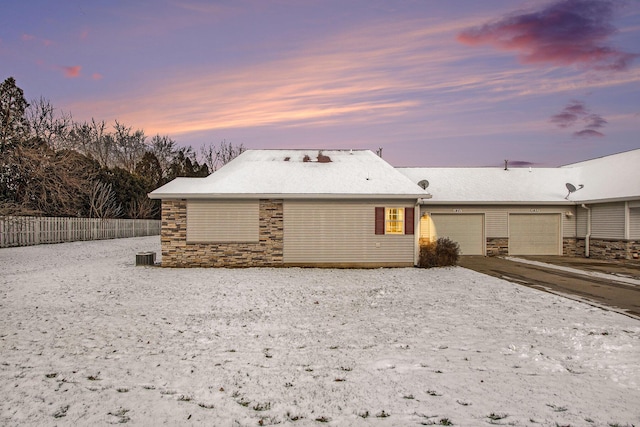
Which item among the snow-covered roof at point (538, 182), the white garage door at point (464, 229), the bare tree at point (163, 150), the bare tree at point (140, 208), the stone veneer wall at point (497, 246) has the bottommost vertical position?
the stone veneer wall at point (497, 246)

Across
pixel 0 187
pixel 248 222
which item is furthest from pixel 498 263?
pixel 0 187

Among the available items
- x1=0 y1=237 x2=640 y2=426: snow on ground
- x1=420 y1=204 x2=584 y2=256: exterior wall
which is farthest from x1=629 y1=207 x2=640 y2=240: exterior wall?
x1=0 y1=237 x2=640 y2=426: snow on ground

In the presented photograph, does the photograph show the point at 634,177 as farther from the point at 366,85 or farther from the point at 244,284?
the point at 244,284

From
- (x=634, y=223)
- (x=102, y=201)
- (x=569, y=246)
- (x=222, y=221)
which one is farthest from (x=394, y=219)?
(x=102, y=201)

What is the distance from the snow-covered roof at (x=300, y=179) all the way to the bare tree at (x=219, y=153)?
3794 centimetres

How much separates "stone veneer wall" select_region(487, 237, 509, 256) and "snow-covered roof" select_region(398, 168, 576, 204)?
191 cm

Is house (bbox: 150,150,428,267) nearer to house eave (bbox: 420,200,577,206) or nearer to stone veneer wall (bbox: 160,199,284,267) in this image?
stone veneer wall (bbox: 160,199,284,267)

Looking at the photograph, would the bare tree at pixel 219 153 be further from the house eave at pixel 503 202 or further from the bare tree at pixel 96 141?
the house eave at pixel 503 202

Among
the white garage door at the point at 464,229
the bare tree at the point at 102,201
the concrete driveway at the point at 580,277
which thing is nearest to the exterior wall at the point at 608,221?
the concrete driveway at the point at 580,277

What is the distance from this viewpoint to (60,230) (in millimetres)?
24828

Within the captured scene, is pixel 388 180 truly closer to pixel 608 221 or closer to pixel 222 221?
pixel 222 221

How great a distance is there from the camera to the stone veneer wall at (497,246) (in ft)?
65.0

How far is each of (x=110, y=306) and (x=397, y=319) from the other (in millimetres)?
5806

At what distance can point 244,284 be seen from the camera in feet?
36.0
